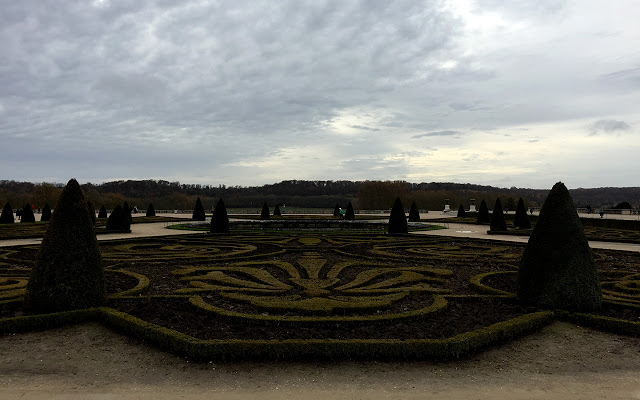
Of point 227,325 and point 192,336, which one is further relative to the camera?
point 227,325

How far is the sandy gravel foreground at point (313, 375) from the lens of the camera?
486 cm

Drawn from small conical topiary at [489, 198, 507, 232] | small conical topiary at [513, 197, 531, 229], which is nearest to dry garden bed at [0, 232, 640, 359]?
small conical topiary at [489, 198, 507, 232]

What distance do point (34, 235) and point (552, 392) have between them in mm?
23413

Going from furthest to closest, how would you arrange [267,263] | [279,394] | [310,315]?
[267,263] < [310,315] < [279,394]

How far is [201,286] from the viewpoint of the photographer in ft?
31.4

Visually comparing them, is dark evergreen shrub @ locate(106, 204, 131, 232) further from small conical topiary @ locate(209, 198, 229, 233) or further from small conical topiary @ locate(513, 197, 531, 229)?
small conical topiary @ locate(513, 197, 531, 229)

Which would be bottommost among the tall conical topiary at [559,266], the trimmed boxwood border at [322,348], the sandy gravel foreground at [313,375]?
the sandy gravel foreground at [313,375]

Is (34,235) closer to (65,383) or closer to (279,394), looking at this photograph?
(65,383)

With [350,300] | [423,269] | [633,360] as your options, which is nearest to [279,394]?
[350,300]

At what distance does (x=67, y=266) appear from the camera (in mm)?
7562

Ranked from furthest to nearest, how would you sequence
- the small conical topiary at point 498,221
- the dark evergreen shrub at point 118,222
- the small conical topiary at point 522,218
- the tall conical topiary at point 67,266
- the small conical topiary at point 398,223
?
the small conical topiary at point 522,218 → the small conical topiary at point 498,221 → the dark evergreen shrub at point 118,222 → the small conical topiary at point 398,223 → the tall conical topiary at point 67,266

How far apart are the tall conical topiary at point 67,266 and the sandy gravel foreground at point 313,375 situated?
3.38 ft

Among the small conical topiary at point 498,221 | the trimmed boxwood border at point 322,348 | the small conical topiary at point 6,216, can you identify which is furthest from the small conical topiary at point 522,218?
the small conical topiary at point 6,216

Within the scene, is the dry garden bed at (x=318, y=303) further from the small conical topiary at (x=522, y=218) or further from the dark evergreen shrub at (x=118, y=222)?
the small conical topiary at (x=522, y=218)
